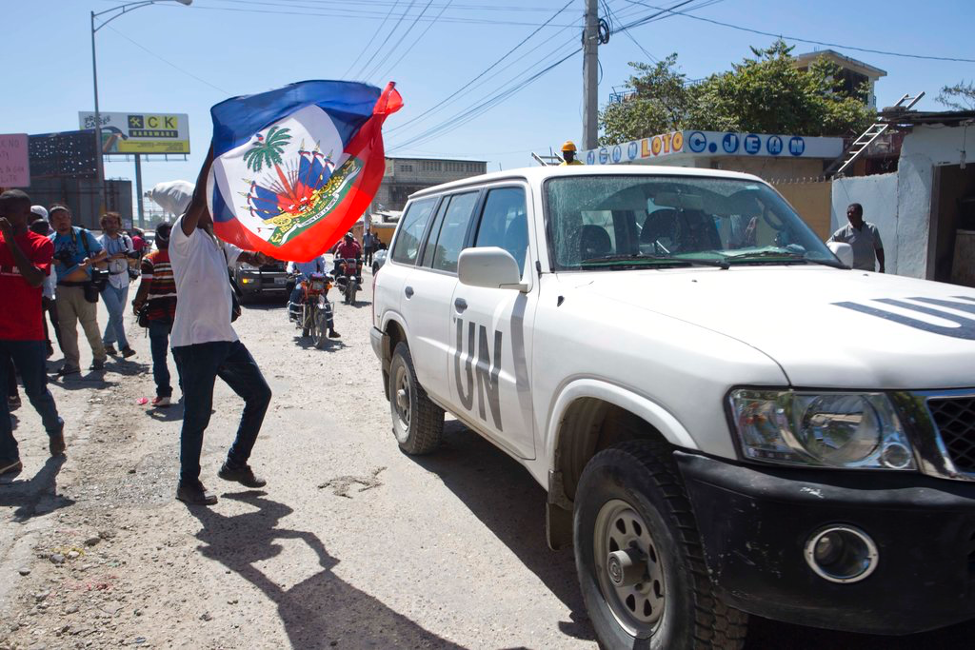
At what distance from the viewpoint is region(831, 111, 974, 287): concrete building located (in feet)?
37.2

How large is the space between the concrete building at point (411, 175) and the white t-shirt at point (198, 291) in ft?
181

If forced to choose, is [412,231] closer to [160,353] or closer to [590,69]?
[160,353]

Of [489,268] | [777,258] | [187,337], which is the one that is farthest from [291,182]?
[777,258]

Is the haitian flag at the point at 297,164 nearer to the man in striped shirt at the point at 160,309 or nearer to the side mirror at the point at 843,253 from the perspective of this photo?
the side mirror at the point at 843,253

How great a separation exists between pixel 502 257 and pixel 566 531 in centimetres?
130

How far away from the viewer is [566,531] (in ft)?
11.2

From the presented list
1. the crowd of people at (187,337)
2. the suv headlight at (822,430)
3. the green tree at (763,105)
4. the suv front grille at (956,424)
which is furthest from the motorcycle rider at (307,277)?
the green tree at (763,105)

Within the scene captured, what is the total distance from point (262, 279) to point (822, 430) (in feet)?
49.9

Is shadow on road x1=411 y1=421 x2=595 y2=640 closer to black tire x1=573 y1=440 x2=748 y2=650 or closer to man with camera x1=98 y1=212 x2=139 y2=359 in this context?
black tire x1=573 y1=440 x2=748 y2=650

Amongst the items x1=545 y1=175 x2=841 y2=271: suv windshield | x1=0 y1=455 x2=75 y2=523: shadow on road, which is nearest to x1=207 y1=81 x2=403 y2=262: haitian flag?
x1=545 y1=175 x2=841 y2=271: suv windshield

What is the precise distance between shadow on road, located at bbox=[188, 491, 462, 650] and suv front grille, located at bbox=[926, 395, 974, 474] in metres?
2.04

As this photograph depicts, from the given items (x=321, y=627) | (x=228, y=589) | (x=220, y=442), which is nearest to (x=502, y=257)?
(x=321, y=627)

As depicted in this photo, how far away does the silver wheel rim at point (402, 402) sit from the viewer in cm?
555

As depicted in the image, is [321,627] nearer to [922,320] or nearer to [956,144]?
[922,320]
